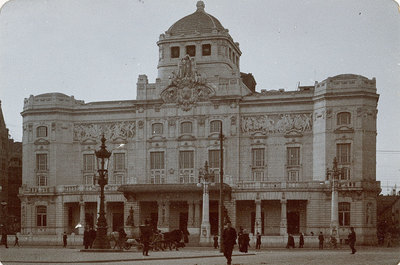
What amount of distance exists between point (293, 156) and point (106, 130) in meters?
18.6

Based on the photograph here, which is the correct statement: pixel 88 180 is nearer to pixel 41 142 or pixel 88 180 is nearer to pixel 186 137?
pixel 41 142

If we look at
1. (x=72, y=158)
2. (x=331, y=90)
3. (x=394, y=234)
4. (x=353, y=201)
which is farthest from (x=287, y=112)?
(x=72, y=158)

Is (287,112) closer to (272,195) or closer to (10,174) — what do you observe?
(272,195)

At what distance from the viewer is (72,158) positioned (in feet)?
265

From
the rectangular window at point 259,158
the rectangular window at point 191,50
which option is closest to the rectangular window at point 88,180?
the rectangular window at point 191,50

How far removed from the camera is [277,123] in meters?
75.1

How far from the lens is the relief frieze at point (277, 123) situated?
74.4 meters

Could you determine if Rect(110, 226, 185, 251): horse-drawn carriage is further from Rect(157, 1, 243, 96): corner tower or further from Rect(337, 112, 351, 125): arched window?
Rect(157, 1, 243, 96): corner tower

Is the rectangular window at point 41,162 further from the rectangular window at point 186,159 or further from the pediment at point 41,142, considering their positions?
the rectangular window at point 186,159

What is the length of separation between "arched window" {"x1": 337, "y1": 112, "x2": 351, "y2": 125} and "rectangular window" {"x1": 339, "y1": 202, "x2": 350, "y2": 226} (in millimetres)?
7128

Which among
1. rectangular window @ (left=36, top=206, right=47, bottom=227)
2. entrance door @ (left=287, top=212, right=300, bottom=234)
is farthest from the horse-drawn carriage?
rectangular window @ (left=36, top=206, right=47, bottom=227)

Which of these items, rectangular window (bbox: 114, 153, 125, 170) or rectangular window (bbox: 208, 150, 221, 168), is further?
rectangular window (bbox: 114, 153, 125, 170)

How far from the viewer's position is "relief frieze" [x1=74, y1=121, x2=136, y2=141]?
79250 millimetres

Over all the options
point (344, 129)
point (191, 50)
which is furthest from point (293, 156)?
point (191, 50)
